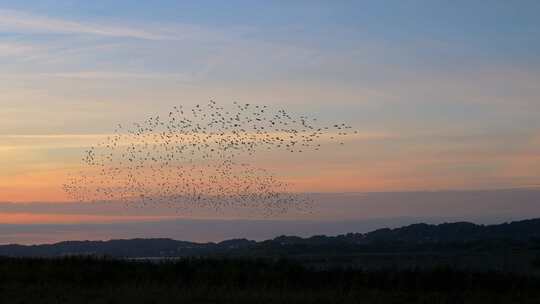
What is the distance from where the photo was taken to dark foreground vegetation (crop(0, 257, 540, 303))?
25766 millimetres

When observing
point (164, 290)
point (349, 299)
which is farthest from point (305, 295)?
point (164, 290)

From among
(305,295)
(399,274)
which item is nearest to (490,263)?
(399,274)

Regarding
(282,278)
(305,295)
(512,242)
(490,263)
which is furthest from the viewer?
(512,242)

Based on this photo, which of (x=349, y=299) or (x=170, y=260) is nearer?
(x=349, y=299)

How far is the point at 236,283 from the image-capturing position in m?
31.5

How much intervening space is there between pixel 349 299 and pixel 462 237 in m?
77.4

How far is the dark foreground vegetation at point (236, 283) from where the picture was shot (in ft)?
84.5

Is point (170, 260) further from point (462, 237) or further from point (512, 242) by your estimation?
point (462, 237)

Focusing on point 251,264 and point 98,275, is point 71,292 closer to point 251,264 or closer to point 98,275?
point 98,275

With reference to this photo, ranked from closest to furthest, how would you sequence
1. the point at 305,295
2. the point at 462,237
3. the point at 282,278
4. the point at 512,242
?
the point at 305,295
the point at 282,278
the point at 512,242
the point at 462,237

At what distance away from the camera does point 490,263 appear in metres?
50.2

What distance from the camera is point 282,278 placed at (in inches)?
1283

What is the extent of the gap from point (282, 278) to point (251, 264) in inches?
125

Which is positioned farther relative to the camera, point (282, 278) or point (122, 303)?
point (282, 278)
